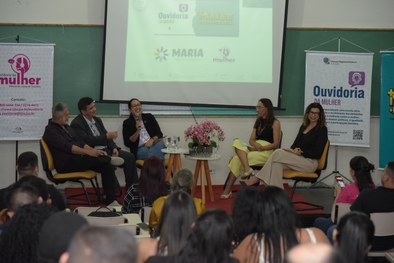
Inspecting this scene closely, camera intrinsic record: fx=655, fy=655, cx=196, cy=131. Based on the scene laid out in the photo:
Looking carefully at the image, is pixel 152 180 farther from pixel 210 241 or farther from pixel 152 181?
pixel 210 241

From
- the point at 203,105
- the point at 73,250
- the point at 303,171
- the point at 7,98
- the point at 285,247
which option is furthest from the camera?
the point at 203,105

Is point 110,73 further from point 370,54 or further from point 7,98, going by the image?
point 370,54

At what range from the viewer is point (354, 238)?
294 centimetres

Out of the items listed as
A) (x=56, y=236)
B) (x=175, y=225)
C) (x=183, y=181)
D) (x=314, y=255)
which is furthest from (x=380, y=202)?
(x=314, y=255)

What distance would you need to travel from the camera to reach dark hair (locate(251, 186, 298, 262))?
331 centimetres

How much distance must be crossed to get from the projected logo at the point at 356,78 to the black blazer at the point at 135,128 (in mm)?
2517

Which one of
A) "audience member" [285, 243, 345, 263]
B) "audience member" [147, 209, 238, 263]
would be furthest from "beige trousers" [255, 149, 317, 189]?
"audience member" [285, 243, 345, 263]

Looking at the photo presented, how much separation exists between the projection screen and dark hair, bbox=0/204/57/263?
5.34 metres

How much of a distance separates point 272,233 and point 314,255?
5.42 ft

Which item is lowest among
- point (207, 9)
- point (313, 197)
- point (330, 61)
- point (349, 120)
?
point (313, 197)

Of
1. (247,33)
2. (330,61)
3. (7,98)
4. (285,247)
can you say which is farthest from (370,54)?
(285,247)

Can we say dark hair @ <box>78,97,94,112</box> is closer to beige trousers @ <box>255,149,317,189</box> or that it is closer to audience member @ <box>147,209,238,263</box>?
beige trousers @ <box>255,149,317,189</box>

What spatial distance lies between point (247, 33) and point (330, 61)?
1.11 metres

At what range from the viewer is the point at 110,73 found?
8148 millimetres
